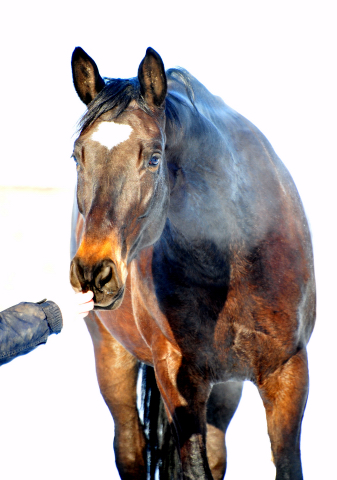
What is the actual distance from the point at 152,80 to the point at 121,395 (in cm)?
219

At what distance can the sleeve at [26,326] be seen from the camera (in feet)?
6.03

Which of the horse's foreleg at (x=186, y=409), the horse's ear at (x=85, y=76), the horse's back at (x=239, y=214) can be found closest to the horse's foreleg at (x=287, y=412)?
the horse's back at (x=239, y=214)

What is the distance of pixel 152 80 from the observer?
83.7 inches

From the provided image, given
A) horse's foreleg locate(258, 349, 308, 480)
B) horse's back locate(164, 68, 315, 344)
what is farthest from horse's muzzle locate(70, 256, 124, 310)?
horse's foreleg locate(258, 349, 308, 480)

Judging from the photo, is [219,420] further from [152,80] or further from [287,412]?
[152,80]

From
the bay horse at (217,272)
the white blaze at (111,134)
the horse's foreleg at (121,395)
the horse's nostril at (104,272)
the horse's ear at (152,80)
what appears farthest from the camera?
the horse's foreleg at (121,395)

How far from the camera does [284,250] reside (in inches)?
101

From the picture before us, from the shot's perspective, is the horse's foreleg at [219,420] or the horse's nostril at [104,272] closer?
the horse's nostril at [104,272]

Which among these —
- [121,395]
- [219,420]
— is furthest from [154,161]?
[121,395]

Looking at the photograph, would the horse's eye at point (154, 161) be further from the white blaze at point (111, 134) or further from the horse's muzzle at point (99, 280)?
the horse's muzzle at point (99, 280)

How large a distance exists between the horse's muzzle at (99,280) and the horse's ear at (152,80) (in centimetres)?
65

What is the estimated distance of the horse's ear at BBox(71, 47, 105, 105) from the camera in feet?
7.15

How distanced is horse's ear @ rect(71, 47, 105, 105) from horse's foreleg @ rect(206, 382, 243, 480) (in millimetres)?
1940

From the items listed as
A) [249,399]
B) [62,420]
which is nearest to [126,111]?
[62,420]
